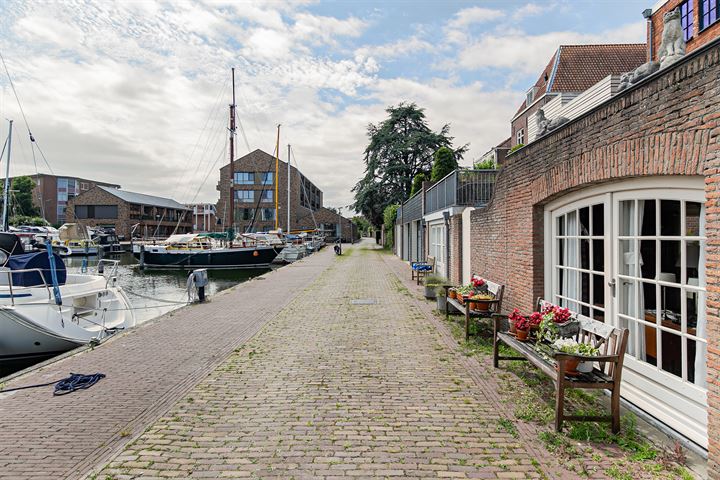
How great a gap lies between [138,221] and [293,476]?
72397 mm

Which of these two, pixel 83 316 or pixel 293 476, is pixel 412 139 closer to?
pixel 83 316

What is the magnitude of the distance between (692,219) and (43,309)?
10995 mm

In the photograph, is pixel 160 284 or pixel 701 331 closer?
pixel 701 331

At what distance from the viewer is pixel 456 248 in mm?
13109

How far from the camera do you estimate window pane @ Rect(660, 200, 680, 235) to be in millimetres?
3834

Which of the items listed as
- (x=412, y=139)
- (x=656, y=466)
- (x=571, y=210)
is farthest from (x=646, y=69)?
(x=412, y=139)

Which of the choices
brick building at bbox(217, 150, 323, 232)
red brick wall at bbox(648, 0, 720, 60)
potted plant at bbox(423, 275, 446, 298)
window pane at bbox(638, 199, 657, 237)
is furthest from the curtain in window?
brick building at bbox(217, 150, 323, 232)

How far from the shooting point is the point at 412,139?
40344 mm

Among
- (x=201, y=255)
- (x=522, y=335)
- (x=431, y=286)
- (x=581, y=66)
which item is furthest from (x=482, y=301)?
(x=201, y=255)

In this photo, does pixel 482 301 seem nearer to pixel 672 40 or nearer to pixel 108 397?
pixel 672 40

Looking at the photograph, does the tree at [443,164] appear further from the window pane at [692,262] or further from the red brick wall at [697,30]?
the window pane at [692,262]

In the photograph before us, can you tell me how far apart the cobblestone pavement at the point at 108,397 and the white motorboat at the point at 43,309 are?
155 centimetres

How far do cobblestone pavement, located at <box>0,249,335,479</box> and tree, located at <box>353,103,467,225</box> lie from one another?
32756 millimetres

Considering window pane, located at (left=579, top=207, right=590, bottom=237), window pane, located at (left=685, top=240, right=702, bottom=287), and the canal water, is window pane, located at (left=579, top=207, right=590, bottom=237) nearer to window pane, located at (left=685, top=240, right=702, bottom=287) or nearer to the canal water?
window pane, located at (left=685, top=240, right=702, bottom=287)
